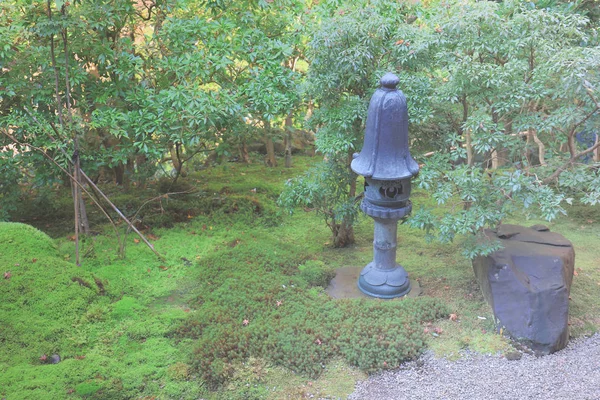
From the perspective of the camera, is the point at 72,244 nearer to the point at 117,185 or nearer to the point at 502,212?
the point at 117,185

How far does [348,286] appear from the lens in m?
6.02

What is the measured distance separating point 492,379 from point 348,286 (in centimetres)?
203

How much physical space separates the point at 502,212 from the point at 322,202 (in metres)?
2.30

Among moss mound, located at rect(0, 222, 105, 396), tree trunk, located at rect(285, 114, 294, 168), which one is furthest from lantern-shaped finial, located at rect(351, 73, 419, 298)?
tree trunk, located at rect(285, 114, 294, 168)

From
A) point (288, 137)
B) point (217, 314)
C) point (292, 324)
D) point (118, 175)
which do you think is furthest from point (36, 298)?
point (288, 137)

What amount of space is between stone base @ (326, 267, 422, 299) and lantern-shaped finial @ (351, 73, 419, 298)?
0.08 meters

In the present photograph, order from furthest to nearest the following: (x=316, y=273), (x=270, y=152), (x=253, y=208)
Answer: (x=270, y=152), (x=253, y=208), (x=316, y=273)

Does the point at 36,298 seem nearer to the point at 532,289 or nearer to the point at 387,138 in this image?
the point at 387,138

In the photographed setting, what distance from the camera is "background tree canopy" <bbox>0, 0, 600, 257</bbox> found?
5.05 meters

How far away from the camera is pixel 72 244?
22.1ft

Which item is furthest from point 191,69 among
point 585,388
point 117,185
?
point 585,388

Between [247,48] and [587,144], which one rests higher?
[247,48]

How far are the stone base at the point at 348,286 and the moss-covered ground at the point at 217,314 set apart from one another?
0.47 ft

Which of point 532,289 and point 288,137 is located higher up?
point 288,137
